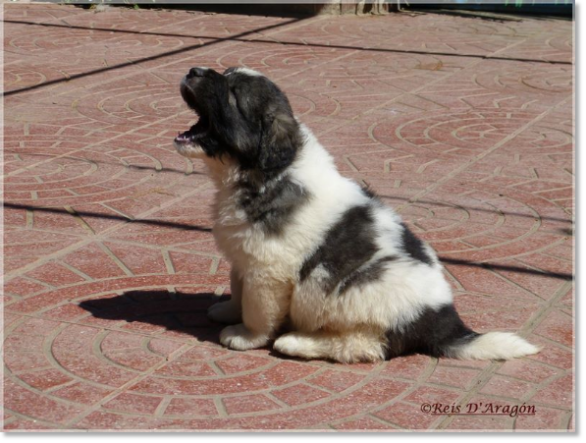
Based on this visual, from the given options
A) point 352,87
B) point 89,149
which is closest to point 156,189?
point 89,149

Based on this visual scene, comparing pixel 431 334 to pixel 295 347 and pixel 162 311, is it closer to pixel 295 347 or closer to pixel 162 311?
pixel 295 347

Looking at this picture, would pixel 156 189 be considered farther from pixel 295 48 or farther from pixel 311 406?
pixel 295 48

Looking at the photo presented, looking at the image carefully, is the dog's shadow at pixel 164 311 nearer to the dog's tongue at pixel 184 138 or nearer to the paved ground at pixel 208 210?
the paved ground at pixel 208 210

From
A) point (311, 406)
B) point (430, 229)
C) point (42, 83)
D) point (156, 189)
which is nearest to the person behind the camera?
point (311, 406)

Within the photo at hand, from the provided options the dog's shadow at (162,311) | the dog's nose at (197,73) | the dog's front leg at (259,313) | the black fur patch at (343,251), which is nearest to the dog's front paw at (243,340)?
the dog's front leg at (259,313)

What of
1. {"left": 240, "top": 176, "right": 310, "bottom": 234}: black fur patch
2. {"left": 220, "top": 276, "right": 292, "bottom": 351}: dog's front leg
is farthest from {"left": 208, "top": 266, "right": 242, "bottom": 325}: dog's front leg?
{"left": 240, "top": 176, "right": 310, "bottom": 234}: black fur patch

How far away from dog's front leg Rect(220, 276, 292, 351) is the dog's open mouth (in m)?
0.67

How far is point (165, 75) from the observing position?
9.76 m

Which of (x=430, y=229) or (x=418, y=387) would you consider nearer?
(x=418, y=387)

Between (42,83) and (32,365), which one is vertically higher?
(42,83)

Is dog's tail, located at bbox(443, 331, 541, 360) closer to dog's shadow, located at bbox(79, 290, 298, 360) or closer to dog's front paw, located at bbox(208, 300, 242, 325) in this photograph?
dog's shadow, located at bbox(79, 290, 298, 360)

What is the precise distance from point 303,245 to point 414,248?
1.82 feet

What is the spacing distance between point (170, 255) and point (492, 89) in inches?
208

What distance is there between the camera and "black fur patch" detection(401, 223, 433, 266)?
4316 mm
